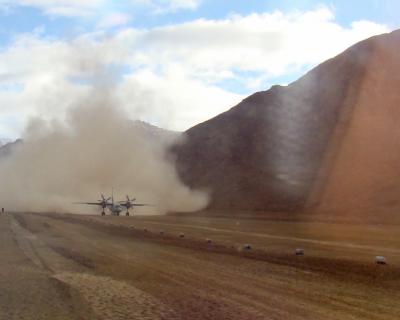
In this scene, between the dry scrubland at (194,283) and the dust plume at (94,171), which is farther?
the dust plume at (94,171)

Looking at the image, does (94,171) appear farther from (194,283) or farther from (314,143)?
(194,283)

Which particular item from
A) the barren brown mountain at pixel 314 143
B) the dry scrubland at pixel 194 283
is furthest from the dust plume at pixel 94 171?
the dry scrubland at pixel 194 283

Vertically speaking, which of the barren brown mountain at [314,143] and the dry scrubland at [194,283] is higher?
the barren brown mountain at [314,143]

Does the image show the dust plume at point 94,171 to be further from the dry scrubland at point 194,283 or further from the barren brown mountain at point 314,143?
the dry scrubland at point 194,283

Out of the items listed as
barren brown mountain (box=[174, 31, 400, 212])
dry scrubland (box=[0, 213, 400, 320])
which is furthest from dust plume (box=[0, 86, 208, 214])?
dry scrubland (box=[0, 213, 400, 320])

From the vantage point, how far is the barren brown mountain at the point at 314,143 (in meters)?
99.7

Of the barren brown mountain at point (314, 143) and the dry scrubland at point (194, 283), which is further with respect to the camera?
the barren brown mountain at point (314, 143)

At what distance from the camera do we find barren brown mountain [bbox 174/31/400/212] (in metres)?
99.7

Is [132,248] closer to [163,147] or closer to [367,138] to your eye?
[367,138]

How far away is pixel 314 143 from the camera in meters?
120

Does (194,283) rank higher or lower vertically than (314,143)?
lower

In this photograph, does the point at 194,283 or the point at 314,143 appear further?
the point at 314,143

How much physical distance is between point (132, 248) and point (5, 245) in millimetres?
6874

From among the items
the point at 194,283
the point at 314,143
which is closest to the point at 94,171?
the point at 314,143
